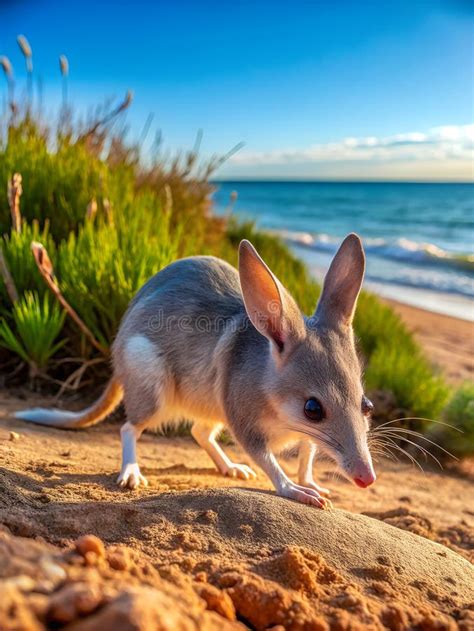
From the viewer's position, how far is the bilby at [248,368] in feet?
9.78

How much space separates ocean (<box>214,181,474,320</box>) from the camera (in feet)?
50.2

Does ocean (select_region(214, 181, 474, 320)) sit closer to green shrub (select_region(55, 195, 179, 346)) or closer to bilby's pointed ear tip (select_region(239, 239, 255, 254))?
green shrub (select_region(55, 195, 179, 346))

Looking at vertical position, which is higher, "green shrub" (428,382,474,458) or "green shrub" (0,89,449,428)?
"green shrub" (0,89,449,428)

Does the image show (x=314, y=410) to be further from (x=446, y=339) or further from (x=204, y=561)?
(x=446, y=339)

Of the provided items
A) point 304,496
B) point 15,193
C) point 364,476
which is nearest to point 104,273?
point 15,193

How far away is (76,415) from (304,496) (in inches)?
74.5

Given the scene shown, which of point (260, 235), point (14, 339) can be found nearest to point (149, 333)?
point (14, 339)

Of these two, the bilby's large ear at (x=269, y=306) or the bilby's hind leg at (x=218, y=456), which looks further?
the bilby's hind leg at (x=218, y=456)

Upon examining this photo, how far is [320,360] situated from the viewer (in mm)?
3035

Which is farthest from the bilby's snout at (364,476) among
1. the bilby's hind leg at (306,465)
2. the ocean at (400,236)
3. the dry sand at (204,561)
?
the ocean at (400,236)

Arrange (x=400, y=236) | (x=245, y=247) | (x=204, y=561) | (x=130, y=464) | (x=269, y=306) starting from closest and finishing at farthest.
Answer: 1. (x=204, y=561)
2. (x=245, y=247)
3. (x=269, y=306)
4. (x=130, y=464)
5. (x=400, y=236)

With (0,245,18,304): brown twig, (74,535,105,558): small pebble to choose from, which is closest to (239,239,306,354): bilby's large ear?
(74,535,105,558): small pebble

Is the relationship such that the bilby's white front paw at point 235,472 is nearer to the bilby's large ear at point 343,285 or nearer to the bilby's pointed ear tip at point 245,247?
the bilby's large ear at point 343,285

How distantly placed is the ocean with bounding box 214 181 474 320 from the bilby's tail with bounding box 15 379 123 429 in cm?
623
